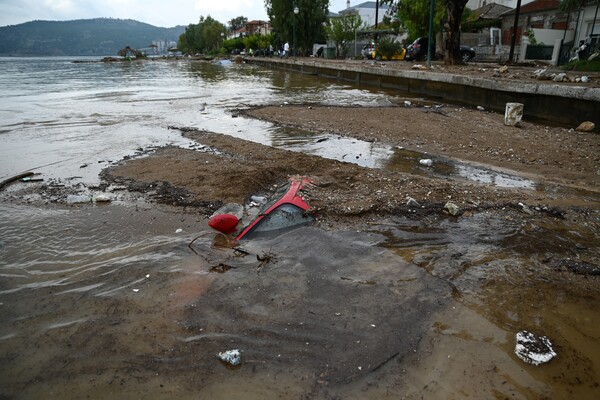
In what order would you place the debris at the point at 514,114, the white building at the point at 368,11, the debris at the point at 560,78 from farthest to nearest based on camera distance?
the white building at the point at 368,11 < the debris at the point at 560,78 < the debris at the point at 514,114

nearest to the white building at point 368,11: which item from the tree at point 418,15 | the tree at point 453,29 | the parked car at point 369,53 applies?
the parked car at point 369,53

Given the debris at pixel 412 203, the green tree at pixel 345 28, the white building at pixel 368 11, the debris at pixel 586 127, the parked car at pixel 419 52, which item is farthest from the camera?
the white building at pixel 368 11

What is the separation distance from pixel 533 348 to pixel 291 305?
155 cm

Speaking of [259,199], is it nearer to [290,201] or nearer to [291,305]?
[290,201]

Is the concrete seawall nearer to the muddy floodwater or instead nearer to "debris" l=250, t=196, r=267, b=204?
the muddy floodwater

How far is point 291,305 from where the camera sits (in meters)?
2.66

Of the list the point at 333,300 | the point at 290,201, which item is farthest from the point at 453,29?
the point at 333,300

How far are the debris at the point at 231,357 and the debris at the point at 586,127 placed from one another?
896 centimetres

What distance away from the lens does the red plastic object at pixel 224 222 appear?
11.8 feet

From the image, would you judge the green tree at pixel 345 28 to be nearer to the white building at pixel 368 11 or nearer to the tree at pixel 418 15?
the tree at pixel 418 15

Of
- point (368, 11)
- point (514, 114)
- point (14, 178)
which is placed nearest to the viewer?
point (14, 178)

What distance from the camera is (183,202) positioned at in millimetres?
4316

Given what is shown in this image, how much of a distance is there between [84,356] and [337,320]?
1.59 m

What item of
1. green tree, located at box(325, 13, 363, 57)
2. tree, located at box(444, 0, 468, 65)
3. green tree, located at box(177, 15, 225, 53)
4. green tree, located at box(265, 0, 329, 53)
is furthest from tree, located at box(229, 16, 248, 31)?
tree, located at box(444, 0, 468, 65)
